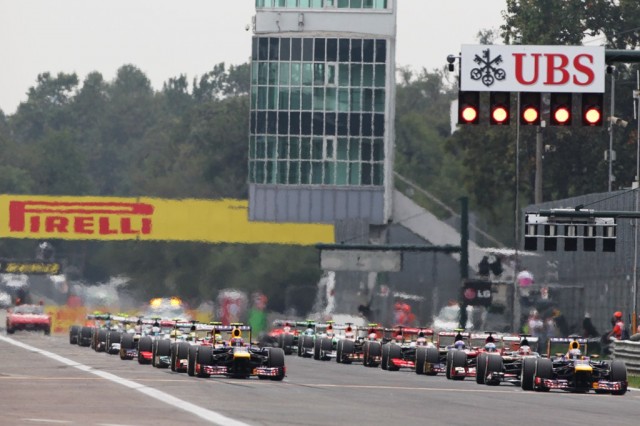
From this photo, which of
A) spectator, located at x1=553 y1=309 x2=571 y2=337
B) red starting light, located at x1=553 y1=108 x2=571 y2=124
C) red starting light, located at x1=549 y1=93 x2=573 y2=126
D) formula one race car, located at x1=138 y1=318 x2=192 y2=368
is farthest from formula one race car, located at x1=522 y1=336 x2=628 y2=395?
spectator, located at x1=553 y1=309 x2=571 y2=337

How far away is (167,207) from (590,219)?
4030 cm

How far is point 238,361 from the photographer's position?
3212 centimetres

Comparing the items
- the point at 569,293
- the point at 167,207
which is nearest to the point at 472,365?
the point at 569,293

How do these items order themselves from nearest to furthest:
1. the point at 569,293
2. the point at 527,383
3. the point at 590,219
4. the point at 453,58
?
the point at 453,58 < the point at 527,383 < the point at 590,219 < the point at 569,293

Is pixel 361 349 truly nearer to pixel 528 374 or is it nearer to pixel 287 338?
pixel 287 338

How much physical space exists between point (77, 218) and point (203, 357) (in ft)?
171

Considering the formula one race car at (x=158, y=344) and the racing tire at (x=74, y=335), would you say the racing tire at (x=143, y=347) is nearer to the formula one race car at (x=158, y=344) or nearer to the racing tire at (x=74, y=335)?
the formula one race car at (x=158, y=344)

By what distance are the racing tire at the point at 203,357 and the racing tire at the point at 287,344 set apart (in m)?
20.1

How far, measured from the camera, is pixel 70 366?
37156mm

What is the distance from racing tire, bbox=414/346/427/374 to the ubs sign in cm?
1176

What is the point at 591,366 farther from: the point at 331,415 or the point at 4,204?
the point at 4,204

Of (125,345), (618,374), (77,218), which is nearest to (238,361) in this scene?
(618,374)

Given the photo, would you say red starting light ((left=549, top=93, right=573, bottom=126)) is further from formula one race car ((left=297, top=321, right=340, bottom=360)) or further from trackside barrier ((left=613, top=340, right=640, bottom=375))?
formula one race car ((left=297, top=321, right=340, bottom=360))

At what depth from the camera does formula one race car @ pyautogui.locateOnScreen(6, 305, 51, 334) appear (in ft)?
232
